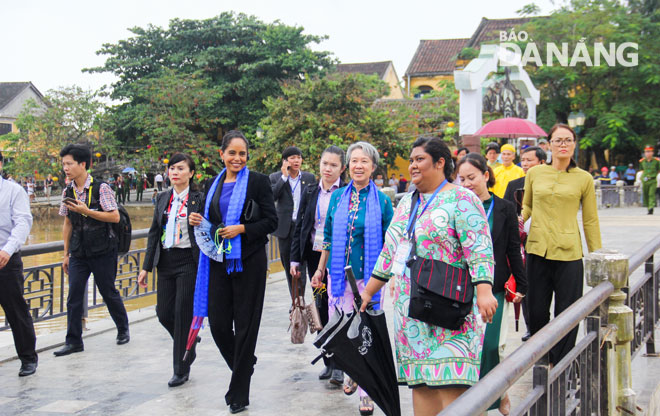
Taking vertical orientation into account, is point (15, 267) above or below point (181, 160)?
below

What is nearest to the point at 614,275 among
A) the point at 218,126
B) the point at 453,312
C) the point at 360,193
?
the point at 453,312

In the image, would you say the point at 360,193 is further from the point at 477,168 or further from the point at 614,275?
the point at 614,275

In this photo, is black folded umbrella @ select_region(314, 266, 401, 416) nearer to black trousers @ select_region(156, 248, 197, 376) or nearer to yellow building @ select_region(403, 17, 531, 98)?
black trousers @ select_region(156, 248, 197, 376)

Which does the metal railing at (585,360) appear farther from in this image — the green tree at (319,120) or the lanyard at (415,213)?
the green tree at (319,120)

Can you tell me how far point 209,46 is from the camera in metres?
37.7

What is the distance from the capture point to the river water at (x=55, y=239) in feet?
27.7

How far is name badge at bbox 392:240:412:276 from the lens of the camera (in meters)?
3.28

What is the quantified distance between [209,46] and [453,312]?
36669 millimetres

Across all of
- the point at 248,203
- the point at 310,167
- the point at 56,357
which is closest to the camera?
the point at 248,203

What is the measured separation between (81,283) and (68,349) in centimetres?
59

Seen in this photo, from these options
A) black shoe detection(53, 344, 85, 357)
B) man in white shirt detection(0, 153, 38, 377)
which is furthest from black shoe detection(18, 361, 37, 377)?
black shoe detection(53, 344, 85, 357)

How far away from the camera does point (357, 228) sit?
14.8ft

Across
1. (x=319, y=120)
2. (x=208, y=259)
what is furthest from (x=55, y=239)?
(x=208, y=259)

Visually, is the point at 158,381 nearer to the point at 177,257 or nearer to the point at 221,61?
the point at 177,257
